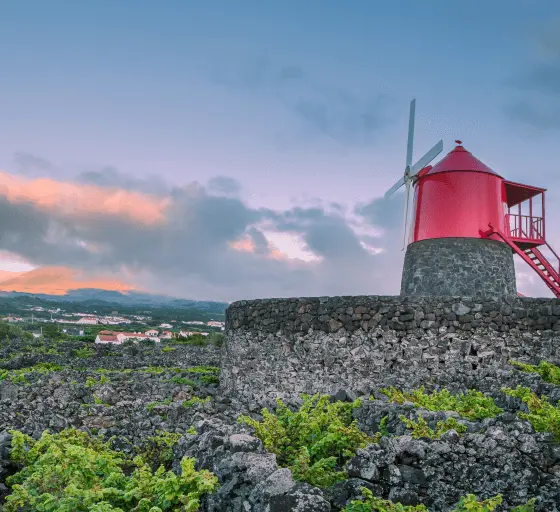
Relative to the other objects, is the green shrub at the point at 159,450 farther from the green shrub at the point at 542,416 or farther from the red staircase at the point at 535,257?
the red staircase at the point at 535,257

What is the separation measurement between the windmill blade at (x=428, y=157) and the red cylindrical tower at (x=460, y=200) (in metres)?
0.54

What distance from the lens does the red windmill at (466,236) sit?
60.1ft

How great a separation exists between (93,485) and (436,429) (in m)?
4.06

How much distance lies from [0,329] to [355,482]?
4829 cm

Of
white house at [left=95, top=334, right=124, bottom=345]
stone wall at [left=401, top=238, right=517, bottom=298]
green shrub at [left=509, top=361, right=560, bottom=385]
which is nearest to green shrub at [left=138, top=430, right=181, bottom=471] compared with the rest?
green shrub at [left=509, top=361, right=560, bottom=385]

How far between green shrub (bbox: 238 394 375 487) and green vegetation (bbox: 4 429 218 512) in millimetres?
1099

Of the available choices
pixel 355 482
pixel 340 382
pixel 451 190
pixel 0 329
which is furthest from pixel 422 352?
pixel 0 329

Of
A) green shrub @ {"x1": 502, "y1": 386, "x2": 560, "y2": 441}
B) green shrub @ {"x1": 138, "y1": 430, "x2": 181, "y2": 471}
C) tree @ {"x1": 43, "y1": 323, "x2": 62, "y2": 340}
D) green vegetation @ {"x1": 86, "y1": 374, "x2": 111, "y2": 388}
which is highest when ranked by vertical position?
green shrub @ {"x1": 502, "y1": 386, "x2": 560, "y2": 441}

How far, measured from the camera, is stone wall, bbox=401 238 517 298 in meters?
18.2

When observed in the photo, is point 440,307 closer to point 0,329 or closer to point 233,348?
point 233,348

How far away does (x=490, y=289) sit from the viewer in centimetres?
1820

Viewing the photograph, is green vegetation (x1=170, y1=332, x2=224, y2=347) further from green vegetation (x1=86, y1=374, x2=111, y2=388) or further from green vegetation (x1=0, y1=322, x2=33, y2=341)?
green vegetation (x1=86, y1=374, x2=111, y2=388)

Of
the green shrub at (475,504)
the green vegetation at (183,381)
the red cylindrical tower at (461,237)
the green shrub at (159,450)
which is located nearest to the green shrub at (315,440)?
the green shrub at (159,450)

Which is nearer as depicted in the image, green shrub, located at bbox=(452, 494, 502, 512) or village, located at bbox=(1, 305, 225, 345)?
green shrub, located at bbox=(452, 494, 502, 512)
